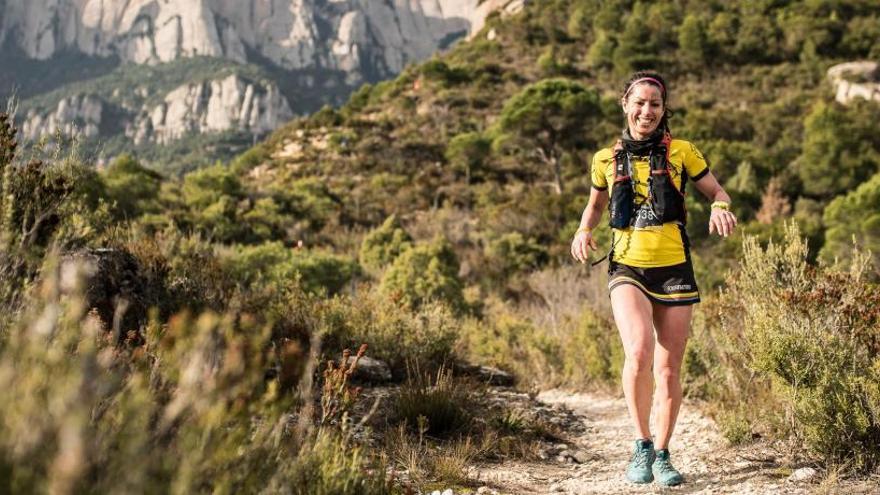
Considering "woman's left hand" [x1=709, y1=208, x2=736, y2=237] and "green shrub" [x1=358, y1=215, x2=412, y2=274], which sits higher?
"woman's left hand" [x1=709, y1=208, x2=736, y2=237]

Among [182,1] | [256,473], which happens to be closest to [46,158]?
[256,473]

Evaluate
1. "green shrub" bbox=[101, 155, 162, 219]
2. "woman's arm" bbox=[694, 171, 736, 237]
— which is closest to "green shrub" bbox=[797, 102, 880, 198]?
"green shrub" bbox=[101, 155, 162, 219]

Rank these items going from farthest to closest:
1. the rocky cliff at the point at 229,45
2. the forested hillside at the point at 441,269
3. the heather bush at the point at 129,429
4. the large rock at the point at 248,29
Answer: the large rock at the point at 248,29, the rocky cliff at the point at 229,45, the forested hillside at the point at 441,269, the heather bush at the point at 129,429

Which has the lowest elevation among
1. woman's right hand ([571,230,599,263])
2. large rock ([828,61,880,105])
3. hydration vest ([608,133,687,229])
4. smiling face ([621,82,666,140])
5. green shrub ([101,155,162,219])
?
woman's right hand ([571,230,599,263])

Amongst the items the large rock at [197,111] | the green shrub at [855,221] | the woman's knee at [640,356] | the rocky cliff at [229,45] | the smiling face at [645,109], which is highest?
the rocky cliff at [229,45]

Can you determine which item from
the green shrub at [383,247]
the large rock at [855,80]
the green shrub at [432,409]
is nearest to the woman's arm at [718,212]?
the green shrub at [432,409]

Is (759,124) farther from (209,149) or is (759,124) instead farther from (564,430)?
(209,149)

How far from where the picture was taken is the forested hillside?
1.36 metres

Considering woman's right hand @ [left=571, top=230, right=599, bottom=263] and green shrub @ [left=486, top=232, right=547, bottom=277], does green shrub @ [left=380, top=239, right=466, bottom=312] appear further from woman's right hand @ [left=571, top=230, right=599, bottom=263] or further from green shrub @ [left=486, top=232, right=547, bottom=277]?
woman's right hand @ [left=571, top=230, right=599, bottom=263]

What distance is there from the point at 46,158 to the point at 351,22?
137082mm

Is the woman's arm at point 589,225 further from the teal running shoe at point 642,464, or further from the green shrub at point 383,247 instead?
the green shrub at point 383,247

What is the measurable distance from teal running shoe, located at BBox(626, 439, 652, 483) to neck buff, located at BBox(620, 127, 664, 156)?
4.35ft

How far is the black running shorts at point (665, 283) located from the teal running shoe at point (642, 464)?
651 mm

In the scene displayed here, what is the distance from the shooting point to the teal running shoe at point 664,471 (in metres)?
2.77
